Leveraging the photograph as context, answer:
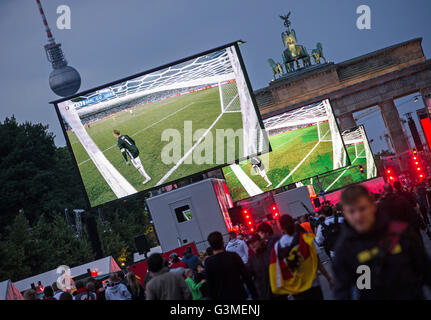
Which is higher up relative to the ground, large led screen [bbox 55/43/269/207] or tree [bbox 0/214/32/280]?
large led screen [bbox 55/43/269/207]

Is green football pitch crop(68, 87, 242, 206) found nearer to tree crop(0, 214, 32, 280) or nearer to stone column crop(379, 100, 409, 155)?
tree crop(0, 214, 32, 280)

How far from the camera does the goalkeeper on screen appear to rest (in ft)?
98.6

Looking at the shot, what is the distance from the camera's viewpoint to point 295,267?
27.9 ft

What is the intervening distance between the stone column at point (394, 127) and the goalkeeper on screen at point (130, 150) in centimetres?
4708

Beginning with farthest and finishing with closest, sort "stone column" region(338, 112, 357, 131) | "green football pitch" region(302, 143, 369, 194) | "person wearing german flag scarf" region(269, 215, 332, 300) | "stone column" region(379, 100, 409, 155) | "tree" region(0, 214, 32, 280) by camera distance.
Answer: "stone column" region(338, 112, 357, 131)
"stone column" region(379, 100, 409, 155)
"green football pitch" region(302, 143, 369, 194)
"tree" region(0, 214, 32, 280)
"person wearing german flag scarf" region(269, 215, 332, 300)

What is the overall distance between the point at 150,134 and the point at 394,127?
4921cm

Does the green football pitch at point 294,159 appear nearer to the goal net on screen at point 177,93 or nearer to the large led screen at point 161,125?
the large led screen at point 161,125

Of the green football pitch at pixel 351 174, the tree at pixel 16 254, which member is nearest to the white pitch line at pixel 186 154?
the tree at pixel 16 254

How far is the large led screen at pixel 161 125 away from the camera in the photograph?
2934 cm

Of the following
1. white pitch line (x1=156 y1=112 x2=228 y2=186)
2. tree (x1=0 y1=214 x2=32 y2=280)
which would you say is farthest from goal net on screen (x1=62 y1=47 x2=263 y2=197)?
tree (x1=0 y1=214 x2=32 y2=280)

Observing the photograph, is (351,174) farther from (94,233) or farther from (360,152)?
(94,233)

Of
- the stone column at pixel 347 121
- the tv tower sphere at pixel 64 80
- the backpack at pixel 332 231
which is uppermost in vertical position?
the tv tower sphere at pixel 64 80
